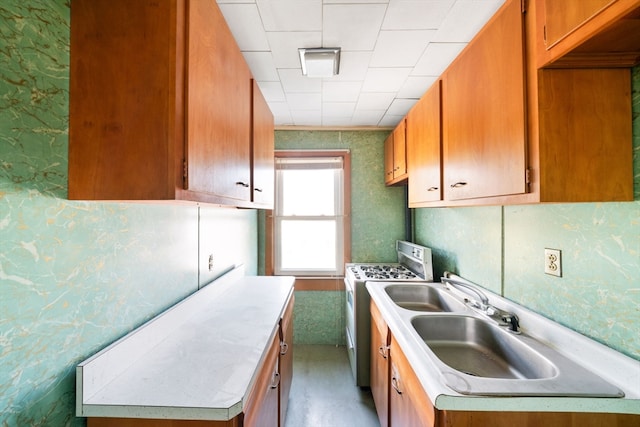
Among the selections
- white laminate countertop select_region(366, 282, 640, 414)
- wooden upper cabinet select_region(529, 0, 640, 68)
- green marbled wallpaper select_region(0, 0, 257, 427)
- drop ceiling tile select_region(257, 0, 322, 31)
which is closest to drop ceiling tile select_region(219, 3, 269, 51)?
drop ceiling tile select_region(257, 0, 322, 31)

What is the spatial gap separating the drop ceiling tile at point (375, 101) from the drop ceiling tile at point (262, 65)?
760 mm

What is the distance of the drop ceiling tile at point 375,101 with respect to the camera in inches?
90.0

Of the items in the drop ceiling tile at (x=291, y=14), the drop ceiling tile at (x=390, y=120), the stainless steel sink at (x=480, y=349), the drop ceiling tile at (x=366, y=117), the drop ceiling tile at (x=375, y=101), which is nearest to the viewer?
the stainless steel sink at (x=480, y=349)

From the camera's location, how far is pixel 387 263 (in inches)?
120

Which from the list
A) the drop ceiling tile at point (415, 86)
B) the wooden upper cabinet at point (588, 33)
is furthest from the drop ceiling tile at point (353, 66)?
the wooden upper cabinet at point (588, 33)

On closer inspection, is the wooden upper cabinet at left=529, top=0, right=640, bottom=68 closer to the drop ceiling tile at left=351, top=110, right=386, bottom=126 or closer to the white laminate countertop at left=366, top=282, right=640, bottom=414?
the white laminate countertop at left=366, top=282, right=640, bottom=414

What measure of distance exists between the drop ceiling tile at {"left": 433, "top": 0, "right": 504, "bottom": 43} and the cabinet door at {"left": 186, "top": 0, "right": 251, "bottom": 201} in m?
1.10

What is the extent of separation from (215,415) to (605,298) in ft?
4.58

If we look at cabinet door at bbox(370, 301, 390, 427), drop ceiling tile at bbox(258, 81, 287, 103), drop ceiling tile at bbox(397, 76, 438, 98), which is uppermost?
drop ceiling tile at bbox(397, 76, 438, 98)

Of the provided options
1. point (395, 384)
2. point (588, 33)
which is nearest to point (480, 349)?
point (395, 384)

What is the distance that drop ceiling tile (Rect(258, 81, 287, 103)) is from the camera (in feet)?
6.92

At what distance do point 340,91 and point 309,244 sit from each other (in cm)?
169

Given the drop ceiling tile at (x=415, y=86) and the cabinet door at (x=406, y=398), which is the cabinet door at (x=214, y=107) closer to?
the cabinet door at (x=406, y=398)

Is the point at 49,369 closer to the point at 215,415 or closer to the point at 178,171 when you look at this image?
the point at 215,415
